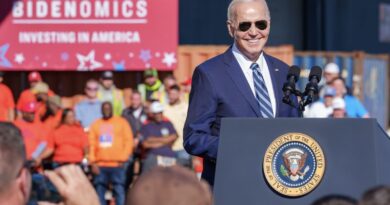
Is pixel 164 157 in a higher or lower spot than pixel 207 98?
lower

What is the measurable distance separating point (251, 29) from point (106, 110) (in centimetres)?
864

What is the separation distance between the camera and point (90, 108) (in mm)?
15523

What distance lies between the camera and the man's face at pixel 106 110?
14.7 meters

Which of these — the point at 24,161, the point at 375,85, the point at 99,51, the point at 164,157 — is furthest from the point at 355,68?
the point at 24,161

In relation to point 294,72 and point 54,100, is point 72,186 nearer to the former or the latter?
point 294,72

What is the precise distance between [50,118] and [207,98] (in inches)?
365

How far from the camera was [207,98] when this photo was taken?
611cm

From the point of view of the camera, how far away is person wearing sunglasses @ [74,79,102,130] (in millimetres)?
15422

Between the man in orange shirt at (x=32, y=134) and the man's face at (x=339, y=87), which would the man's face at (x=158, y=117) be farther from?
the man's face at (x=339, y=87)

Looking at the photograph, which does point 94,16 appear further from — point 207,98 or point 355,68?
point 207,98

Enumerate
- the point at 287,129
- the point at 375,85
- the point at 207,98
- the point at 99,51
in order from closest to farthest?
1. the point at 287,129
2. the point at 207,98
3. the point at 99,51
4. the point at 375,85

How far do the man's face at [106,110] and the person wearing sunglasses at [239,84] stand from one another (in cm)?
849

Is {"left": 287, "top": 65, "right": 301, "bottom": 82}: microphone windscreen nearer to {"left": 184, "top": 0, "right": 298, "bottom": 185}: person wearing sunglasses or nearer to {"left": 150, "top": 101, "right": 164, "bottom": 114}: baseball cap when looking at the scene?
{"left": 184, "top": 0, "right": 298, "bottom": 185}: person wearing sunglasses

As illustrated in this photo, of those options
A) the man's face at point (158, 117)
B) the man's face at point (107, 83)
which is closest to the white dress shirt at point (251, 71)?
the man's face at point (158, 117)
